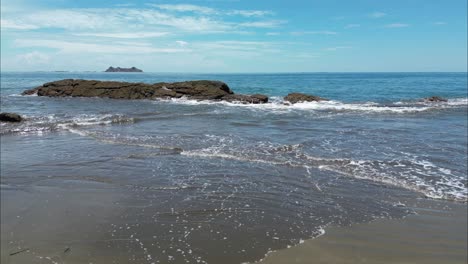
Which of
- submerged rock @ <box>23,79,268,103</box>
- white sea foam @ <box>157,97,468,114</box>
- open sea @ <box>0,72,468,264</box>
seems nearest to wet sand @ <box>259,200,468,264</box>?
open sea @ <box>0,72,468,264</box>

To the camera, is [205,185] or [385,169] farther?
[385,169]

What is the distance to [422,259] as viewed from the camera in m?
5.77

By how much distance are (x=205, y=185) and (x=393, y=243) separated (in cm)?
457

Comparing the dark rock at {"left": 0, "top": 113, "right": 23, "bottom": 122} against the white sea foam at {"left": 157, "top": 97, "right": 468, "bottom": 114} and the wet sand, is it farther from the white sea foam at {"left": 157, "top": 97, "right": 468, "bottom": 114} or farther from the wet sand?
the wet sand

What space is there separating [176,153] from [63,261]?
7.63m

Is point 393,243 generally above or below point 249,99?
below

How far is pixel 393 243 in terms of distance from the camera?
6.31 metres

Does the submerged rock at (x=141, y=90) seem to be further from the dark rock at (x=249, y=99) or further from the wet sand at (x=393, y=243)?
the wet sand at (x=393, y=243)

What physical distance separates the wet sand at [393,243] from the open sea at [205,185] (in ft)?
1.04

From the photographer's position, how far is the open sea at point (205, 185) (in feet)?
20.9

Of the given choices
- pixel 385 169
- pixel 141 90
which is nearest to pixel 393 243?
pixel 385 169

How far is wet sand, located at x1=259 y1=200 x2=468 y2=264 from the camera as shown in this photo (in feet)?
19.0

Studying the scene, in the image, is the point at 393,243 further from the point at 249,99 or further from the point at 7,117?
the point at 249,99

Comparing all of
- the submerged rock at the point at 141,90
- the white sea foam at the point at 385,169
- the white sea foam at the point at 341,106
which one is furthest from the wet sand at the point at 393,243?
the submerged rock at the point at 141,90
